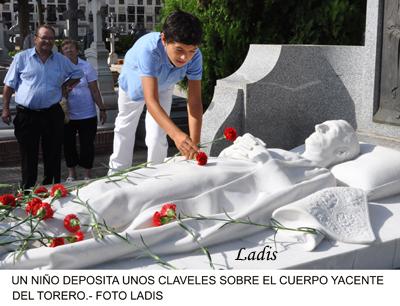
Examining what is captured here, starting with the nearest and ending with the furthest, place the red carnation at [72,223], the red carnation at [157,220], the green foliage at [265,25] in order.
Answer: the red carnation at [72,223] < the red carnation at [157,220] < the green foliage at [265,25]

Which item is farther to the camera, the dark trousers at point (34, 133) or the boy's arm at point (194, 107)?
the dark trousers at point (34, 133)

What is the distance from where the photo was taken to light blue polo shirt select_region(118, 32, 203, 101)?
4.02m

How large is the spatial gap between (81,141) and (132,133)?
1853mm

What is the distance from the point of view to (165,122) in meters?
3.78

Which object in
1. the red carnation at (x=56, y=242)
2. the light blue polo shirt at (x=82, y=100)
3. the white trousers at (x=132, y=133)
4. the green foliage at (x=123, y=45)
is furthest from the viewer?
the green foliage at (x=123, y=45)

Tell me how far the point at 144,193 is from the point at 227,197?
51 cm

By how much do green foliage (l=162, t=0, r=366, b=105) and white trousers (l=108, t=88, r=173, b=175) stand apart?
286 cm

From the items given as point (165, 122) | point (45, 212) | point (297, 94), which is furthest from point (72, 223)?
point (297, 94)

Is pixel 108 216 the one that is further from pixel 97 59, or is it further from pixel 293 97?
pixel 97 59

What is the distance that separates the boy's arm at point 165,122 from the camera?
3639 millimetres

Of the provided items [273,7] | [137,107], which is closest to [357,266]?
[137,107]

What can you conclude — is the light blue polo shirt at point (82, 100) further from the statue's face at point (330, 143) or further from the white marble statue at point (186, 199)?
the statue's face at point (330, 143)

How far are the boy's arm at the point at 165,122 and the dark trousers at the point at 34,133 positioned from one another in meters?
1.84

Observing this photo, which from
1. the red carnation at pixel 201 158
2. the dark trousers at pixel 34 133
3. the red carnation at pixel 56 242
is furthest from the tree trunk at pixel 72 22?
the red carnation at pixel 56 242
